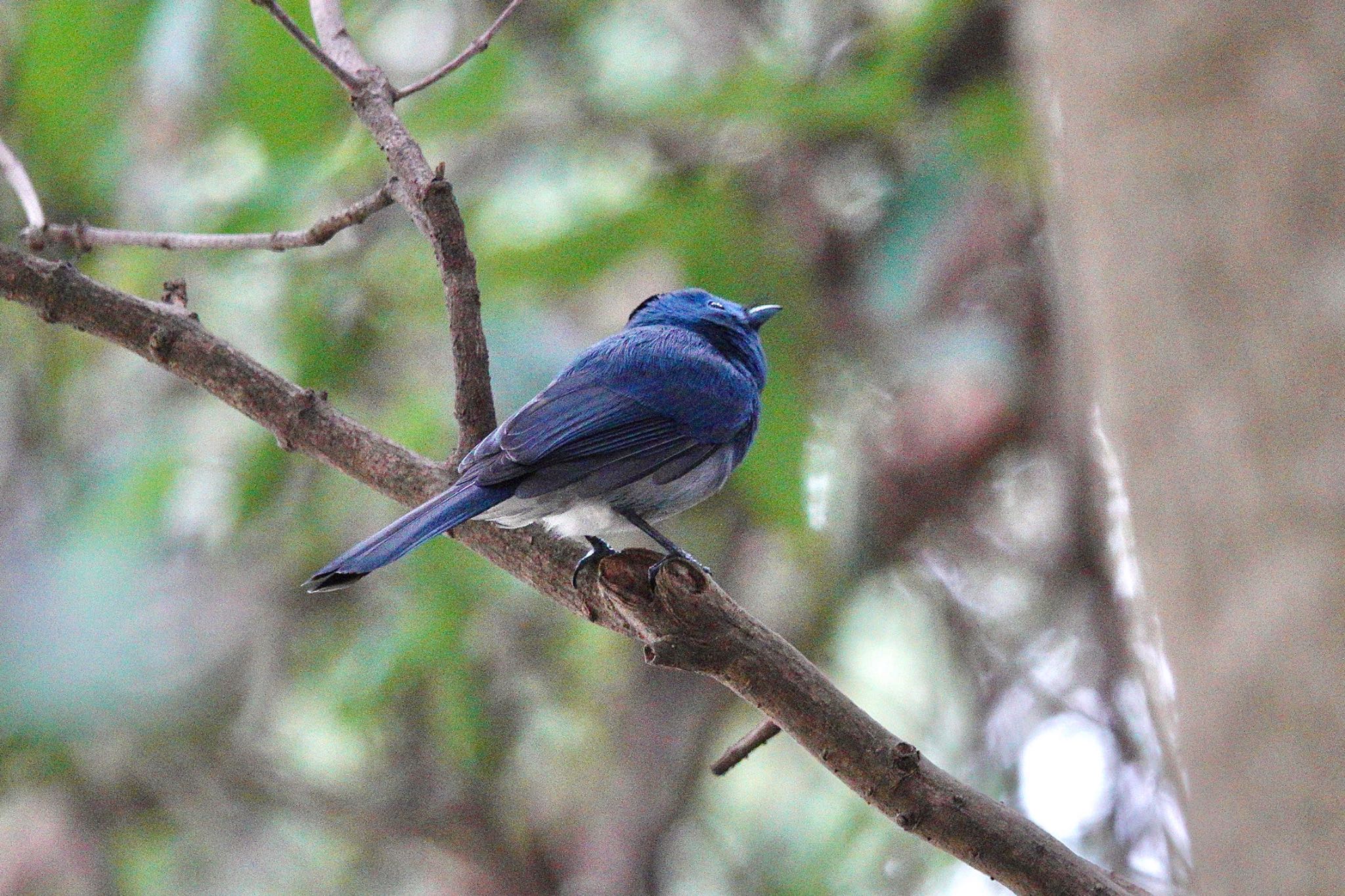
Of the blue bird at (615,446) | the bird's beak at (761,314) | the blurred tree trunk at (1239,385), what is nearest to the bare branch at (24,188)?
the blue bird at (615,446)

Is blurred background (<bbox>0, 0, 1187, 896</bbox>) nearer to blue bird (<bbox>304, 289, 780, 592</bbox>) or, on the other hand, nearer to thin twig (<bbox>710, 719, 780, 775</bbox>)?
blue bird (<bbox>304, 289, 780, 592</bbox>)

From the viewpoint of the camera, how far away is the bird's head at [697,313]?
157 inches

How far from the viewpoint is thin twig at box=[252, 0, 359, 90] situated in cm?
253

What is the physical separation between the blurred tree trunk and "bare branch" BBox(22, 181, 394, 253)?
1.86 metres

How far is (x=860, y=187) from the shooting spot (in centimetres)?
599

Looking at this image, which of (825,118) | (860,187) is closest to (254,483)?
(825,118)

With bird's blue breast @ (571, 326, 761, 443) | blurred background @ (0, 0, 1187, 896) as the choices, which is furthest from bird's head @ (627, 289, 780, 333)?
blurred background @ (0, 0, 1187, 896)

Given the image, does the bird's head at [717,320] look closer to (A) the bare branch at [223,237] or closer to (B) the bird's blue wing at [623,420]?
(B) the bird's blue wing at [623,420]

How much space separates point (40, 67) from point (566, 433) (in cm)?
270

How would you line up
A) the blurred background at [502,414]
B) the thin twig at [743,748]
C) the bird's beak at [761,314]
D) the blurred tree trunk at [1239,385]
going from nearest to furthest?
the blurred tree trunk at [1239,385] < the thin twig at [743,748] < the bird's beak at [761,314] < the blurred background at [502,414]

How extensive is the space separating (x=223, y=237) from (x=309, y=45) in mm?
455

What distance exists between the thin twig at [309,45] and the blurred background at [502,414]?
171 centimetres

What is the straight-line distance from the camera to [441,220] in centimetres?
272

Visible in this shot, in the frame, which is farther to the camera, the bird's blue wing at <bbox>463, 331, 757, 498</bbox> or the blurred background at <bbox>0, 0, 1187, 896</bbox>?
the blurred background at <bbox>0, 0, 1187, 896</bbox>
